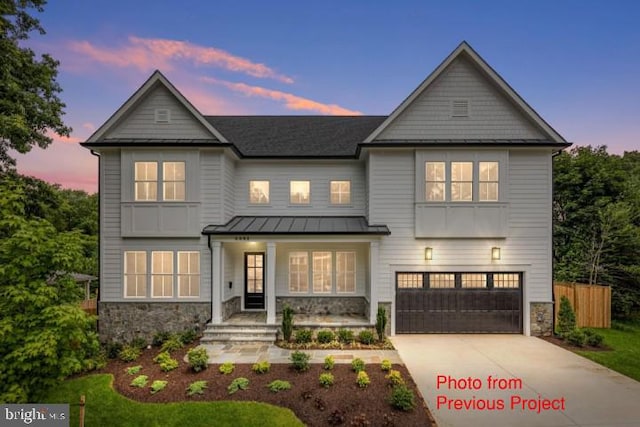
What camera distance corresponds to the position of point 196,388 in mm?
6426

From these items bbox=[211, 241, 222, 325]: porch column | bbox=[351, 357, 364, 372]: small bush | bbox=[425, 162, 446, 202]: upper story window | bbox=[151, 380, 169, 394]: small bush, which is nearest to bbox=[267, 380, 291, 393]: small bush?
bbox=[351, 357, 364, 372]: small bush

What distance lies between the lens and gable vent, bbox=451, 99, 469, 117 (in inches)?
428

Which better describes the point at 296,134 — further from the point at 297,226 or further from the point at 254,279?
the point at 254,279

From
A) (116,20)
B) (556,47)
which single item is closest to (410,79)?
(556,47)

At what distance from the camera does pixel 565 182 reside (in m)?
15.4

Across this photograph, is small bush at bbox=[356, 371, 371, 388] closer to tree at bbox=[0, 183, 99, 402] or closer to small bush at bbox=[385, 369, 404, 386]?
small bush at bbox=[385, 369, 404, 386]

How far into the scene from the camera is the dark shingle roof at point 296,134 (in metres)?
12.2

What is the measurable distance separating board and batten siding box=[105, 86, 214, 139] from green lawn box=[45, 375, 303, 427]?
7.96m

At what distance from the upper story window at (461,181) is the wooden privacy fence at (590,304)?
5.43m

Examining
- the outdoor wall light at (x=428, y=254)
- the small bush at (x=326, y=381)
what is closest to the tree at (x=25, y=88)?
the small bush at (x=326, y=381)

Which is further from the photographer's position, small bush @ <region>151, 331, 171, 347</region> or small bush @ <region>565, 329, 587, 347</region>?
small bush @ <region>151, 331, 171, 347</region>

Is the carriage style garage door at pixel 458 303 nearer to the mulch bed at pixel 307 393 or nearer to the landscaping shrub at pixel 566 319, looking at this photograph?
the landscaping shrub at pixel 566 319

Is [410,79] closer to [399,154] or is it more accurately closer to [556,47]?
[556,47]

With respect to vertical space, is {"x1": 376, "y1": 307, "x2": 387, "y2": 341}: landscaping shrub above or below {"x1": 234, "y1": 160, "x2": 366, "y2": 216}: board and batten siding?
below
